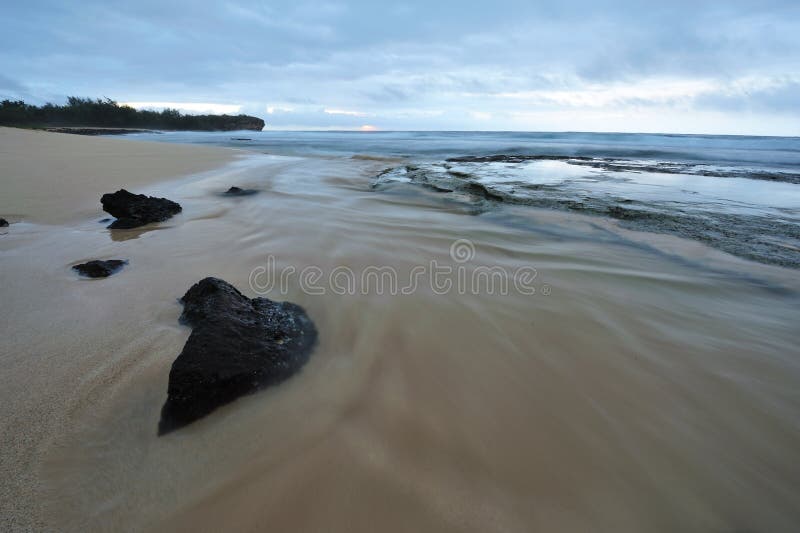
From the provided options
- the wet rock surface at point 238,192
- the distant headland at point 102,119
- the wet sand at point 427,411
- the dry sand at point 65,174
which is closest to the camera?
the wet sand at point 427,411

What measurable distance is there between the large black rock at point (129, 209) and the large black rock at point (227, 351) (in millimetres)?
2535

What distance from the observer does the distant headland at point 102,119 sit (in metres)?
39.6

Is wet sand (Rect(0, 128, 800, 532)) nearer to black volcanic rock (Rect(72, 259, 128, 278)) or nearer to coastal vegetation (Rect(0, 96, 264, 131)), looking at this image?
black volcanic rock (Rect(72, 259, 128, 278))

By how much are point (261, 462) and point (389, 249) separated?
253cm

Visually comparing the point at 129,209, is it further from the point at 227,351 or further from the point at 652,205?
the point at 652,205

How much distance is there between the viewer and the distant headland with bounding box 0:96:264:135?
3960 cm

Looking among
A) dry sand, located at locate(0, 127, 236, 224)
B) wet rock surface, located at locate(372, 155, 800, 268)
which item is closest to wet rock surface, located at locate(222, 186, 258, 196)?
dry sand, located at locate(0, 127, 236, 224)

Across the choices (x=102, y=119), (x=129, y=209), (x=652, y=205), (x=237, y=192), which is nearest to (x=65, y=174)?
(x=237, y=192)

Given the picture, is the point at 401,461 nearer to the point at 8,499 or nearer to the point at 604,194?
the point at 8,499

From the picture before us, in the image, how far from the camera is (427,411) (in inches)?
62.6

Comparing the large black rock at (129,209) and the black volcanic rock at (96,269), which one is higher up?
the large black rock at (129,209)

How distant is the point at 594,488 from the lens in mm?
1268

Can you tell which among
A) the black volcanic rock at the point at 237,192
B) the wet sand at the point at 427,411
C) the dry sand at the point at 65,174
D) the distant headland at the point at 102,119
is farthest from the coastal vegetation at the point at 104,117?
the wet sand at the point at 427,411

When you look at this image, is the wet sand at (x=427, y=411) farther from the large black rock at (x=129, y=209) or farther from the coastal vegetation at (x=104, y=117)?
the coastal vegetation at (x=104, y=117)
